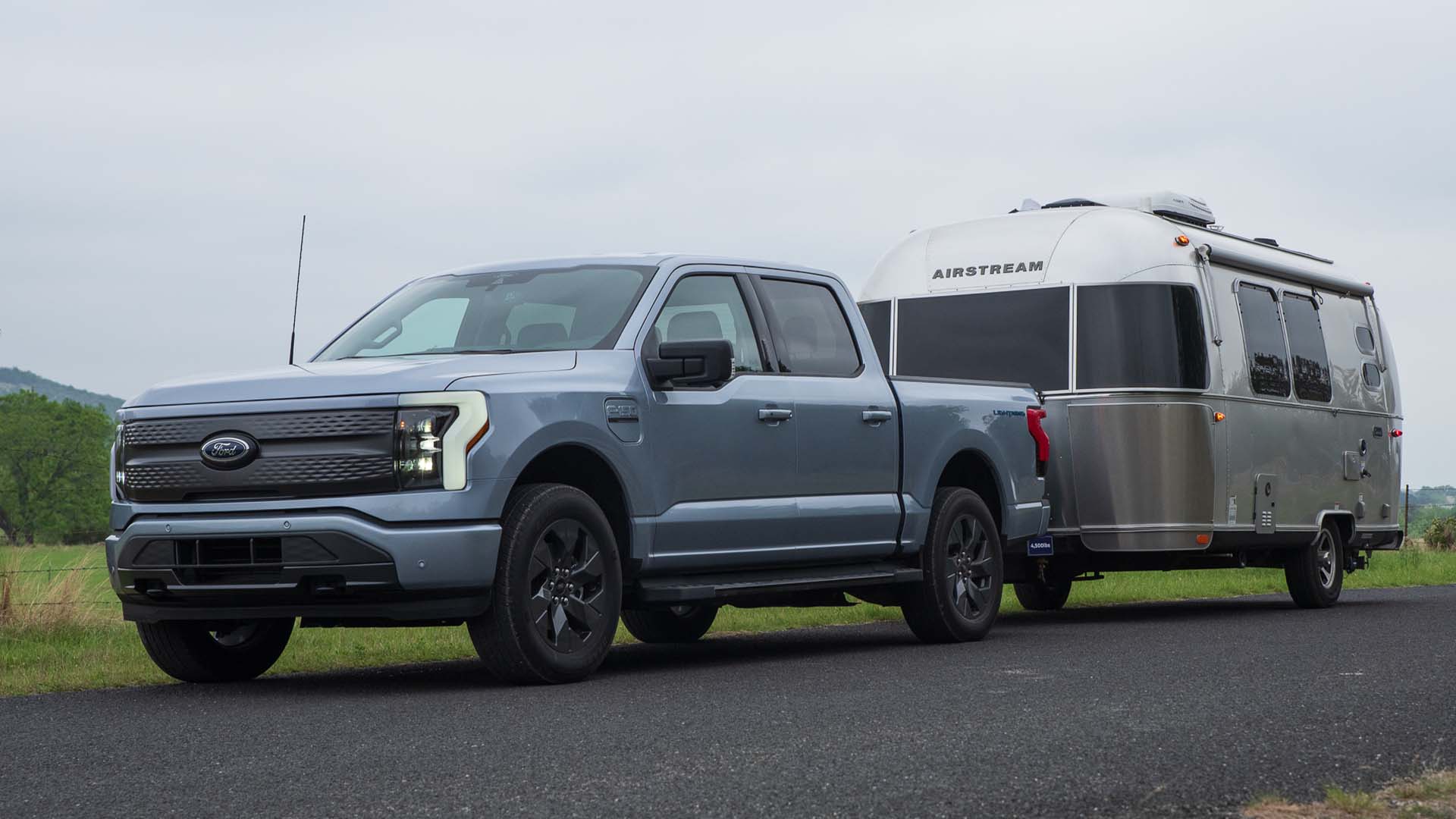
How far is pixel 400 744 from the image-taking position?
6305mm

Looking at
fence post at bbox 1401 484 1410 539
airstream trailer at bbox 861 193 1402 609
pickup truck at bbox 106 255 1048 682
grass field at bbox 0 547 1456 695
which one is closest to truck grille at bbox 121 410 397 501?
pickup truck at bbox 106 255 1048 682

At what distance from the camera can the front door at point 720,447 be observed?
29.6 feet

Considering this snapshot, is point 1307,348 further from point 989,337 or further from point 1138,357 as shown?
point 989,337

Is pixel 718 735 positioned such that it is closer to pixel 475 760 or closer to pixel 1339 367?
pixel 475 760

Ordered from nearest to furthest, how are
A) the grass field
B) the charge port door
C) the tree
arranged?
→ the grass field < the charge port door < the tree

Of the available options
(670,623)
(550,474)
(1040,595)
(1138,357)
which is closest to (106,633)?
(670,623)

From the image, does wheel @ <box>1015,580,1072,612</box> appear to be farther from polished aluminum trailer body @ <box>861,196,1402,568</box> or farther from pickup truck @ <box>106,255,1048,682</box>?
pickup truck @ <box>106,255,1048,682</box>

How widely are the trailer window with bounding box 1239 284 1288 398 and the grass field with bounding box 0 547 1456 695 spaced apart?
3.06 metres

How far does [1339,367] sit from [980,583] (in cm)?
625

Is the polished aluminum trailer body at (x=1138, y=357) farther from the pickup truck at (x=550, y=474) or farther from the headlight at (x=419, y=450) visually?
the headlight at (x=419, y=450)

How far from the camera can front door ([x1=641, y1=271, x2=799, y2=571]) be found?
902cm

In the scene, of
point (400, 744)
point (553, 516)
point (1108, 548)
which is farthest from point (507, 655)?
point (1108, 548)

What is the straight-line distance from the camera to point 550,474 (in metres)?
8.74

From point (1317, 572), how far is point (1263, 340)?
2274 mm
